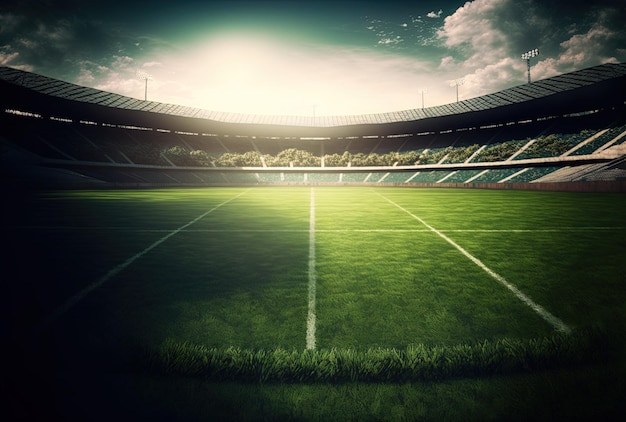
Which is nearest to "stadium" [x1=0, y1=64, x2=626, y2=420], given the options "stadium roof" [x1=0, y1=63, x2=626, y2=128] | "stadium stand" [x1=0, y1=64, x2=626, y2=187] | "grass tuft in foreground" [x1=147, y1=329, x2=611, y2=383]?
"grass tuft in foreground" [x1=147, y1=329, x2=611, y2=383]

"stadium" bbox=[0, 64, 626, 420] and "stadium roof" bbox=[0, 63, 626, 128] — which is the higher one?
"stadium roof" bbox=[0, 63, 626, 128]

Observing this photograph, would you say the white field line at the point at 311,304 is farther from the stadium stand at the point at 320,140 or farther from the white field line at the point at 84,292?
the stadium stand at the point at 320,140

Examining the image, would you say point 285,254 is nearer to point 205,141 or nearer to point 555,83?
point 555,83

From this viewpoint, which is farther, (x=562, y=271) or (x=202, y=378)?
(x=562, y=271)

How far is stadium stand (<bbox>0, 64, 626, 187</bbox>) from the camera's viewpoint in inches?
1310

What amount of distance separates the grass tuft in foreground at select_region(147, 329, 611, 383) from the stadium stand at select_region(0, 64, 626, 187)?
29788 millimetres

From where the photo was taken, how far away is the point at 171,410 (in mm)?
1940

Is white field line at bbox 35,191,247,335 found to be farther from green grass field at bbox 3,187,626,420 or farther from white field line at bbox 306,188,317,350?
white field line at bbox 306,188,317,350

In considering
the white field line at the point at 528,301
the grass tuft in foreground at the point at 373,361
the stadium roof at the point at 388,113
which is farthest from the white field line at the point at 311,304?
the stadium roof at the point at 388,113

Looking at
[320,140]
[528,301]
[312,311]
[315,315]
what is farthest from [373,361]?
[320,140]

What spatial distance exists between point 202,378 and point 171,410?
32cm

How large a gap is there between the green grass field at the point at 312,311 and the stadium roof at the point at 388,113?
36.0m

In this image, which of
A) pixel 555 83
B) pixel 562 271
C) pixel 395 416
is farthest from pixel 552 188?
pixel 395 416

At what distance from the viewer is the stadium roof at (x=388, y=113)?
3272 cm
